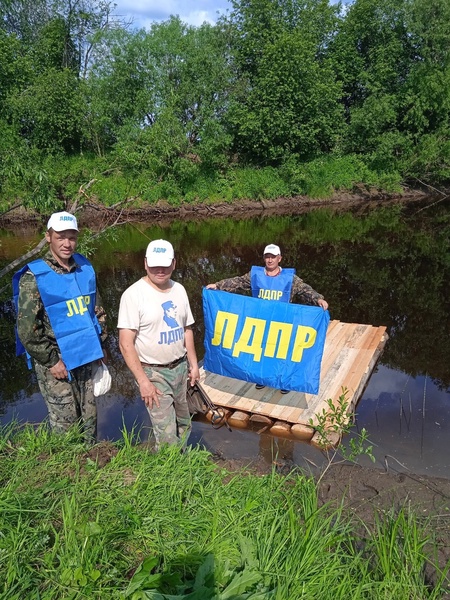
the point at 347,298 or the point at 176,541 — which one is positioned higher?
the point at 176,541

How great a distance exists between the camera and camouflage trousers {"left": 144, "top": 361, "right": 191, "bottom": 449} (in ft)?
12.1

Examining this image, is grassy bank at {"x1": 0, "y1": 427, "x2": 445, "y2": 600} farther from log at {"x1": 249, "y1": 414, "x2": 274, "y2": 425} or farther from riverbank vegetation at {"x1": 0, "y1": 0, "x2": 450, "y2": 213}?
riverbank vegetation at {"x1": 0, "y1": 0, "x2": 450, "y2": 213}

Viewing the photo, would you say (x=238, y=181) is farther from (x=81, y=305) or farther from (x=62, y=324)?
(x=62, y=324)

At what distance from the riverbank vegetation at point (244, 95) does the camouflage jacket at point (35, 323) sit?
2013 centimetres

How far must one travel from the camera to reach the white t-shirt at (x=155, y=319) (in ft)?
11.3

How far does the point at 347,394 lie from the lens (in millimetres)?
5695

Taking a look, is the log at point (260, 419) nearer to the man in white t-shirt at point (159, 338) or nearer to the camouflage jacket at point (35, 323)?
the man in white t-shirt at point (159, 338)

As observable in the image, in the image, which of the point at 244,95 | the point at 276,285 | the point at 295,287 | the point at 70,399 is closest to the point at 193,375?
the point at 70,399

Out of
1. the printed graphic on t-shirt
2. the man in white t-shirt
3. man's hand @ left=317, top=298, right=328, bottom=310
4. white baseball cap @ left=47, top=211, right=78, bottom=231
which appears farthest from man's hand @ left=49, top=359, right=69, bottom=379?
man's hand @ left=317, top=298, right=328, bottom=310

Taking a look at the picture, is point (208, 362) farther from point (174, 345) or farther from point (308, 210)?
point (308, 210)

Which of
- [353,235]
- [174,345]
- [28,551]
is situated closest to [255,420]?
[174,345]

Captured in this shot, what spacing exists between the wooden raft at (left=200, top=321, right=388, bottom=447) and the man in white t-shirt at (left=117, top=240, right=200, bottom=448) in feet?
5.76

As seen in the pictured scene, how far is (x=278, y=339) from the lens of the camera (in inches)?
213

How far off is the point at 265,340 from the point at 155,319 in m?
2.27
